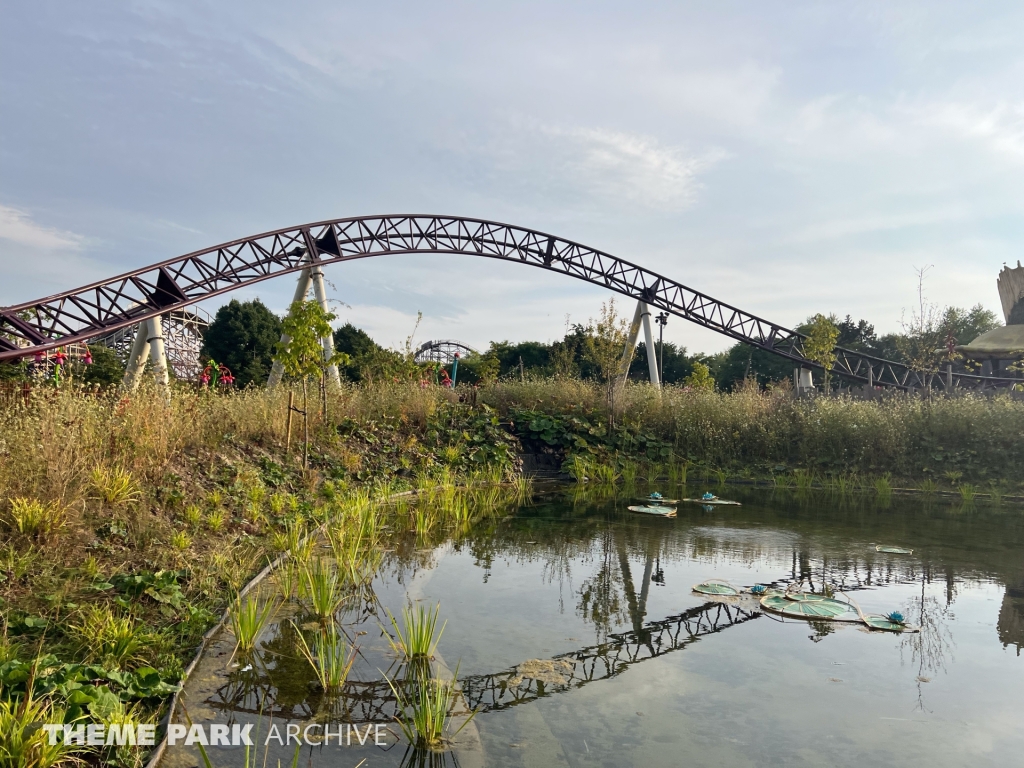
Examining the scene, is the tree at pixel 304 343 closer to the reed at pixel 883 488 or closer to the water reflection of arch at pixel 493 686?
the water reflection of arch at pixel 493 686

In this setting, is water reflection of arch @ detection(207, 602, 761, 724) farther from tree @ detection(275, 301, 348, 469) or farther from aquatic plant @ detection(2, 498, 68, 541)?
tree @ detection(275, 301, 348, 469)

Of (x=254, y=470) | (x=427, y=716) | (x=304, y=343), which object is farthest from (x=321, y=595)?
(x=304, y=343)

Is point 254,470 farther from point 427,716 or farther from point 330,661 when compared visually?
point 427,716

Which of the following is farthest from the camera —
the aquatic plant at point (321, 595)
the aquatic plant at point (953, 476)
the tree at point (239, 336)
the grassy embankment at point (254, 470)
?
the tree at point (239, 336)

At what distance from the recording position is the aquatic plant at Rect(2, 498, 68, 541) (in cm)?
436

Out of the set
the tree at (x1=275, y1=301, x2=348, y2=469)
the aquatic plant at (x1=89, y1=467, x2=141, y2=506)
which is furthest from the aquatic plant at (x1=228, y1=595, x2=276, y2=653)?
the tree at (x1=275, y1=301, x2=348, y2=469)

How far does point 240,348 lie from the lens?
34188 millimetres

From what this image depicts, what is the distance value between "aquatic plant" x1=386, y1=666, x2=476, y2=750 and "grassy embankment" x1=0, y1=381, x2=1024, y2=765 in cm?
110

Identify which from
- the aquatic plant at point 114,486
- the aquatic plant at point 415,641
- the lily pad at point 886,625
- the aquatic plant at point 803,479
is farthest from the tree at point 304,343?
the aquatic plant at point 803,479

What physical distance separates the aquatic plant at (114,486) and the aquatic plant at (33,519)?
26.5 inches

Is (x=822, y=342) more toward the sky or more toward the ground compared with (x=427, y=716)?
more toward the sky

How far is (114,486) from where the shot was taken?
532 centimetres

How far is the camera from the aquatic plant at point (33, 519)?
14.3ft

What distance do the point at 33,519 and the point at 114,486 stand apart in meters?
0.95
